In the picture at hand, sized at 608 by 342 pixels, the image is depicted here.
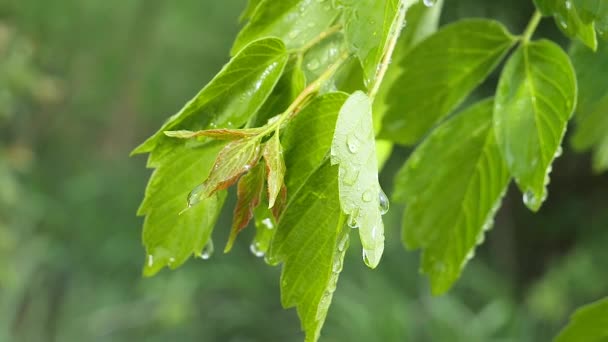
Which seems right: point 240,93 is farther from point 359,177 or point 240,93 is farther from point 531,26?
point 531,26

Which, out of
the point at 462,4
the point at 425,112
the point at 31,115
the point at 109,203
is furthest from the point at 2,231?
the point at 425,112

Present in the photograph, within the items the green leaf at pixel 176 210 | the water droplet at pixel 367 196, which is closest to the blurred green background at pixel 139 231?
the green leaf at pixel 176 210

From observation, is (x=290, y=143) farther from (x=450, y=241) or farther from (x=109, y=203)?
(x=109, y=203)

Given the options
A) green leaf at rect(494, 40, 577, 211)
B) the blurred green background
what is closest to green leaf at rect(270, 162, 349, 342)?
green leaf at rect(494, 40, 577, 211)

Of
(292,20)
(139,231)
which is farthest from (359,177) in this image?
(139,231)

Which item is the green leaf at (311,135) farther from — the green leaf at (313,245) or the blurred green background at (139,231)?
the blurred green background at (139,231)

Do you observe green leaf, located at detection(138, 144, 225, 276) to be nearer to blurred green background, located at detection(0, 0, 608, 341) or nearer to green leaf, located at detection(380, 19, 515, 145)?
green leaf, located at detection(380, 19, 515, 145)
